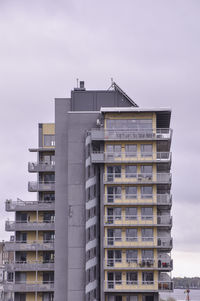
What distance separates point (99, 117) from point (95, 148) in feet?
15.4

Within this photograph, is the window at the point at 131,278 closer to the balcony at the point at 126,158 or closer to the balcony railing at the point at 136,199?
the balcony railing at the point at 136,199

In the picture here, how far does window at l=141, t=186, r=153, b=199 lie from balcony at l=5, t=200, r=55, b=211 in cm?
1875

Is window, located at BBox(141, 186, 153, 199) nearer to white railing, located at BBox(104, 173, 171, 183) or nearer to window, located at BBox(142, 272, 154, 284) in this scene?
white railing, located at BBox(104, 173, 171, 183)

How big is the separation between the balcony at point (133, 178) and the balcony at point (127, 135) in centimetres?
476

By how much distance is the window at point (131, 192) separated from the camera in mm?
96438

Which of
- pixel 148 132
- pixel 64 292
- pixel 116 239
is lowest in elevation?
pixel 64 292

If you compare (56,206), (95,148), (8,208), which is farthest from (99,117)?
(8,208)

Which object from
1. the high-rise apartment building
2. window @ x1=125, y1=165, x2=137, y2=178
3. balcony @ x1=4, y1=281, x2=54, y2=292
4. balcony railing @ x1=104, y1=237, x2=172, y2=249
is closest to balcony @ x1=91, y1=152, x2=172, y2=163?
the high-rise apartment building

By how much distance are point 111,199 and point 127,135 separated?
29.2 feet

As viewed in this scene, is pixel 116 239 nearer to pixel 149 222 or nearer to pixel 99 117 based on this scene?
pixel 149 222

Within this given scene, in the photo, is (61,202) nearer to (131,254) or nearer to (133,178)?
(133,178)

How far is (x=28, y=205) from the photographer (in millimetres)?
111062

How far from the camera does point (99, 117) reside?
10094cm

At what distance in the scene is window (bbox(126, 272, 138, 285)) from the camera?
3706 inches
